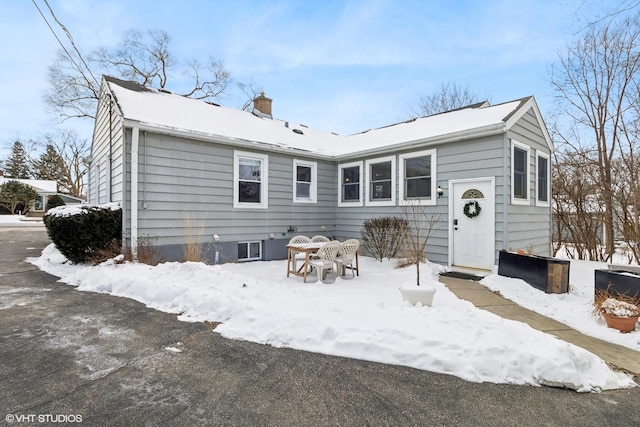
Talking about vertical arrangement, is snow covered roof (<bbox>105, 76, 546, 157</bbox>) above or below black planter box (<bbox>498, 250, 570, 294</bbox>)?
above

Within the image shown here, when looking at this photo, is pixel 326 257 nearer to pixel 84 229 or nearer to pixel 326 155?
pixel 326 155

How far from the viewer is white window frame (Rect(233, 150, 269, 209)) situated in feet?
28.1

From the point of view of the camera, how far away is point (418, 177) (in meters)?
8.50

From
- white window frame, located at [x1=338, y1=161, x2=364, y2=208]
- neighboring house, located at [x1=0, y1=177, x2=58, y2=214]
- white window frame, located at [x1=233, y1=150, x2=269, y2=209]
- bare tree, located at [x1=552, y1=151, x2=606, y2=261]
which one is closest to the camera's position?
white window frame, located at [x1=233, y1=150, x2=269, y2=209]

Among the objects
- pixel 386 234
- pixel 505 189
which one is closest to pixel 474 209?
pixel 505 189

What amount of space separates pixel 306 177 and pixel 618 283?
757 cm

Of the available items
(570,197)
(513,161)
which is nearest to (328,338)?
(513,161)

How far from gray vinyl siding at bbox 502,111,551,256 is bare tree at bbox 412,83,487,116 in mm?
12564

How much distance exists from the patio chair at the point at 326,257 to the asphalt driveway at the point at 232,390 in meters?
2.79

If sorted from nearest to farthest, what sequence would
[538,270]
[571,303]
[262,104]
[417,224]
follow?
[571,303], [538,270], [417,224], [262,104]

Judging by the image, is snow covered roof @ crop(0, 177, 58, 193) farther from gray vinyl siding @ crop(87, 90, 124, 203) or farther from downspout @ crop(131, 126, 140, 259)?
downspout @ crop(131, 126, 140, 259)

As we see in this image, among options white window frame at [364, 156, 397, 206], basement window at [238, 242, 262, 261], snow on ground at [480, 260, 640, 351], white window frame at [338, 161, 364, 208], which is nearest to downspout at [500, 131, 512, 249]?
snow on ground at [480, 260, 640, 351]

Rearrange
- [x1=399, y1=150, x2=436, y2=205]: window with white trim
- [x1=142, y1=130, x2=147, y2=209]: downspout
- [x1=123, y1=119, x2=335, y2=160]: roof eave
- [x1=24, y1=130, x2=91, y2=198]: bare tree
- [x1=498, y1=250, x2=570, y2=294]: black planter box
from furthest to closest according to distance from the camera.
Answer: [x1=24, y1=130, x2=91, y2=198]: bare tree
[x1=399, y1=150, x2=436, y2=205]: window with white trim
[x1=142, y1=130, x2=147, y2=209]: downspout
[x1=123, y1=119, x2=335, y2=160]: roof eave
[x1=498, y1=250, x2=570, y2=294]: black planter box

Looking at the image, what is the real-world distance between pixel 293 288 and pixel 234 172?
14.0ft
